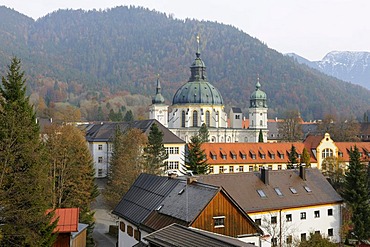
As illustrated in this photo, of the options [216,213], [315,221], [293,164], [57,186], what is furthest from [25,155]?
[293,164]

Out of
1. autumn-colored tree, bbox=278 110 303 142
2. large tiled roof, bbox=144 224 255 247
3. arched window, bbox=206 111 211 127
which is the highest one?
arched window, bbox=206 111 211 127

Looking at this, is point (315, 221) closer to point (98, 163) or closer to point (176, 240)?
point (176, 240)

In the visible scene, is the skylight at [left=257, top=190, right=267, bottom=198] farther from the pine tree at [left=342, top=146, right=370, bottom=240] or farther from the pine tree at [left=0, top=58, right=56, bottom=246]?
the pine tree at [left=0, top=58, right=56, bottom=246]

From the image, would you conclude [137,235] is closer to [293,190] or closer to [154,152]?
[293,190]

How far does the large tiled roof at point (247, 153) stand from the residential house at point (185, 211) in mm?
38107

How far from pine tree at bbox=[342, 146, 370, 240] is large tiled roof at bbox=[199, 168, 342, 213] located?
1.04m

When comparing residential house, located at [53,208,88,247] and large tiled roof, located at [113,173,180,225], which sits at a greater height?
large tiled roof, located at [113,173,180,225]

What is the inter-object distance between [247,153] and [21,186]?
54648 mm

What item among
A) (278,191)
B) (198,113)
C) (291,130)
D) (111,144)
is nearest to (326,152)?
(111,144)

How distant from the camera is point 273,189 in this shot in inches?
1473

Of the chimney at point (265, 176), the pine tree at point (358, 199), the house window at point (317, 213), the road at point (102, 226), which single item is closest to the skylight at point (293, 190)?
the chimney at point (265, 176)

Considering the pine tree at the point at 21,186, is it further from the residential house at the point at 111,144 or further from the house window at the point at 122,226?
the residential house at the point at 111,144

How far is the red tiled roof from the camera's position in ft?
89.5

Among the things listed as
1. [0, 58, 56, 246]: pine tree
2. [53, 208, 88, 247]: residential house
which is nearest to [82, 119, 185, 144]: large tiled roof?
[53, 208, 88, 247]: residential house
